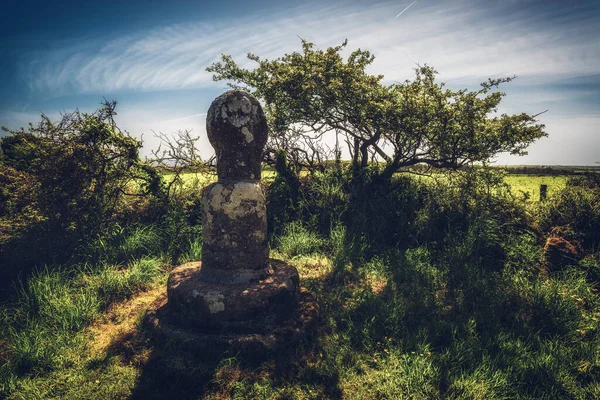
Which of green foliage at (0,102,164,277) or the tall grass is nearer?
the tall grass

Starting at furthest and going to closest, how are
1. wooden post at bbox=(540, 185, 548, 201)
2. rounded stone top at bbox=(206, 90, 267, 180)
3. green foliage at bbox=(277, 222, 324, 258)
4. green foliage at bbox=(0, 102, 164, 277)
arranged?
wooden post at bbox=(540, 185, 548, 201)
green foliage at bbox=(277, 222, 324, 258)
green foliage at bbox=(0, 102, 164, 277)
rounded stone top at bbox=(206, 90, 267, 180)

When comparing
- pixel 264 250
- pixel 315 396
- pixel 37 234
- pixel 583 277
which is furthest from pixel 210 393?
pixel 583 277

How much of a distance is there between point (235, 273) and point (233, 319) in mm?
577

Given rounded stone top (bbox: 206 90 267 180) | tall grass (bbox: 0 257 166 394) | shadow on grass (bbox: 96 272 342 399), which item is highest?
rounded stone top (bbox: 206 90 267 180)

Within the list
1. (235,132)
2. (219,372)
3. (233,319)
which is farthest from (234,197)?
(219,372)

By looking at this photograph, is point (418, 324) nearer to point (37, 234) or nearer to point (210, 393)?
point (210, 393)

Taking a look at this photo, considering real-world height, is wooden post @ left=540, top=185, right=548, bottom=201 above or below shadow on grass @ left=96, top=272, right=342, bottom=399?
above

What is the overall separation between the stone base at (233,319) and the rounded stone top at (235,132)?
1.45 meters

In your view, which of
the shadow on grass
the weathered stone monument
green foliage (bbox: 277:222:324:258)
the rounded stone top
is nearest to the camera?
the shadow on grass

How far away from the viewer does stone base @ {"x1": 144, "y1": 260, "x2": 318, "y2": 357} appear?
141 inches

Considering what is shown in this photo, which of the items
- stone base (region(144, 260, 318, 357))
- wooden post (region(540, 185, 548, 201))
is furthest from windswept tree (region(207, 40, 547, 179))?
stone base (region(144, 260, 318, 357))

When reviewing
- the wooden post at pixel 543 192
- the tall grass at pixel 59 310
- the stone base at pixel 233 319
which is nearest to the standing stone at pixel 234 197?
the stone base at pixel 233 319

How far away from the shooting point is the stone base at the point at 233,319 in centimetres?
358

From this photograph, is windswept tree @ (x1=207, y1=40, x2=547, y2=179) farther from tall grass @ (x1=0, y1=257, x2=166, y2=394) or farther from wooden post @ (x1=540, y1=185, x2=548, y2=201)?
tall grass @ (x1=0, y1=257, x2=166, y2=394)
